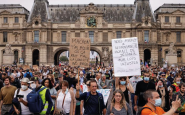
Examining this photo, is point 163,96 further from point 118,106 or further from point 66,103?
point 66,103

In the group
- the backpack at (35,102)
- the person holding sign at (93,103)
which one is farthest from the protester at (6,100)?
the person holding sign at (93,103)

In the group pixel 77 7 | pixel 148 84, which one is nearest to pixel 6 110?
pixel 148 84

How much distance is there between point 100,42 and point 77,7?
10717mm

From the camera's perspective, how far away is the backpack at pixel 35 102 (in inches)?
238

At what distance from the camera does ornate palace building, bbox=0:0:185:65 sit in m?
42.8

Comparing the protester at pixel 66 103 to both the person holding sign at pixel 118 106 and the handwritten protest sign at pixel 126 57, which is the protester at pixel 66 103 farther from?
the person holding sign at pixel 118 106

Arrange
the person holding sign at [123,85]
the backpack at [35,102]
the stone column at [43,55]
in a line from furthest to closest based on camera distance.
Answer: the stone column at [43,55] < the person holding sign at [123,85] < the backpack at [35,102]

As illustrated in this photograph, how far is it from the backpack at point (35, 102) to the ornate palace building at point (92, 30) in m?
35.8

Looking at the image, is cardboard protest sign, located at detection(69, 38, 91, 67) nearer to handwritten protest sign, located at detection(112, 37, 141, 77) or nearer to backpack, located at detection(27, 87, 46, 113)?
handwritten protest sign, located at detection(112, 37, 141, 77)

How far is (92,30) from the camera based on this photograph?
142 feet

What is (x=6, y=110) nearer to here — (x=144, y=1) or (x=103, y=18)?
(x=103, y=18)

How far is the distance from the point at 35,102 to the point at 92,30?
37.7 meters

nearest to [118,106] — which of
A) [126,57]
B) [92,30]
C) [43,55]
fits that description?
[126,57]

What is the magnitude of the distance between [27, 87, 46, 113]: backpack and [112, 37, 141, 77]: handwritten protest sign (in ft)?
8.51
